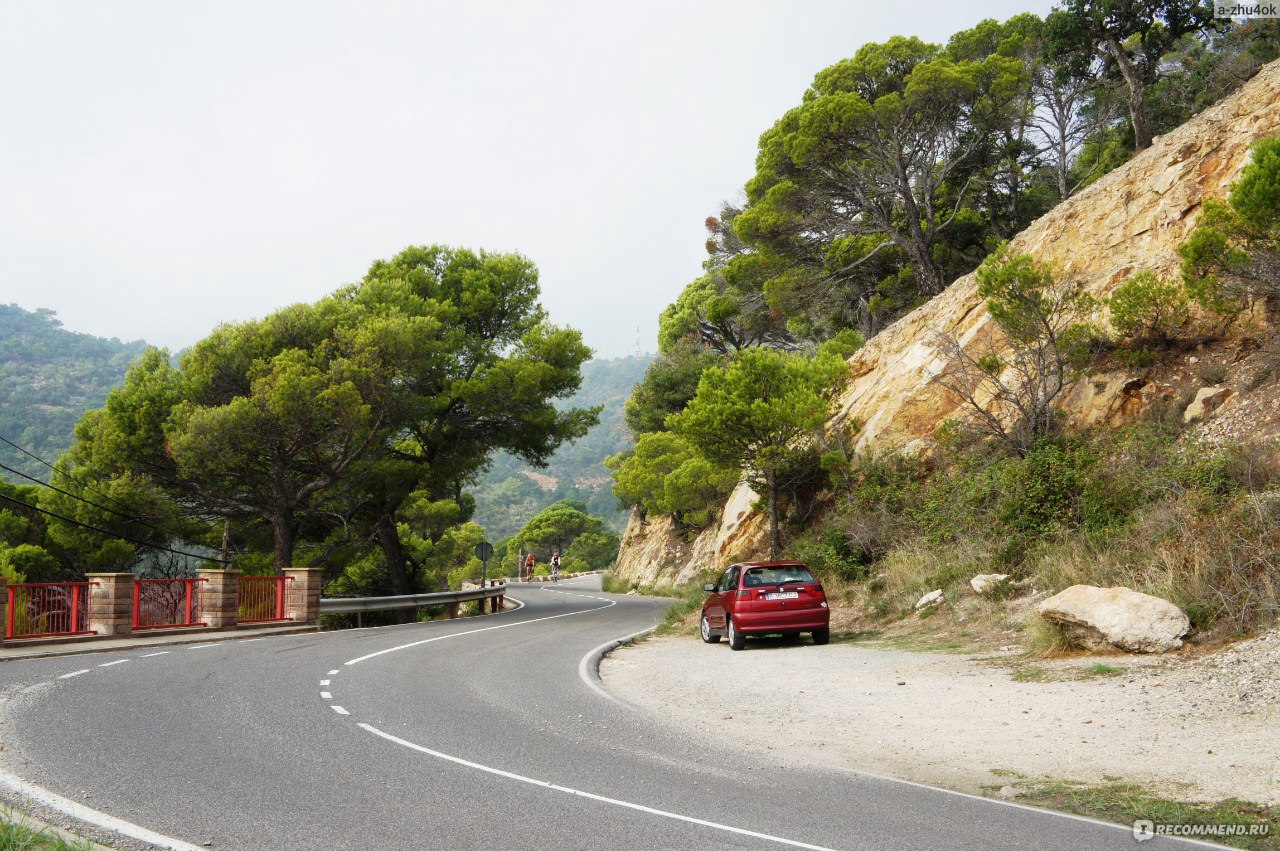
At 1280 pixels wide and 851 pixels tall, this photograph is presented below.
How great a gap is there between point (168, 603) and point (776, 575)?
1463 centimetres

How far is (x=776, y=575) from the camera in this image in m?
15.9

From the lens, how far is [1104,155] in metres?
30.4

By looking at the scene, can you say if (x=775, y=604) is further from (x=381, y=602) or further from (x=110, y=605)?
(x=381, y=602)

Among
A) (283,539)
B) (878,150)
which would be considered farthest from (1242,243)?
(283,539)

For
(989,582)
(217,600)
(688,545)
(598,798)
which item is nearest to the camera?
(598,798)

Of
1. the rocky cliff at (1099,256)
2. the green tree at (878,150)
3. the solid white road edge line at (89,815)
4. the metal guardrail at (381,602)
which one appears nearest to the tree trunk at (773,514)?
the rocky cliff at (1099,256)

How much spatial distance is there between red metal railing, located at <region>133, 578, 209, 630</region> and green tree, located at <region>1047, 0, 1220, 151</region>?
2868 centimetres

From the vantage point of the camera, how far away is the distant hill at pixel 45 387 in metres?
95.3

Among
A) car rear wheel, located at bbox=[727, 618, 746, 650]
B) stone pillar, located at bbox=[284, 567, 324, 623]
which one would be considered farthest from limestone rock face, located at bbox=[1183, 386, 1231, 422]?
stone pillar, located at bbox=[284, 567, 324, 623]

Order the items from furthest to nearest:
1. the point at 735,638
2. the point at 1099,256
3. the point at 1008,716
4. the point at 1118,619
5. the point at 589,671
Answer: the point at 1099,256 < the point at 735,638 < the point at 589,671 < the point at 1118,619 < the point at 1008,716

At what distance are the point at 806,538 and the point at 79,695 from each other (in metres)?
18.6

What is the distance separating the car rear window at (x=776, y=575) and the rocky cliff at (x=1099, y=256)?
25.1 ft

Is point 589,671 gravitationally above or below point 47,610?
below

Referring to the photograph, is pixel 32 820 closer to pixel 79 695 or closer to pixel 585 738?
pixel 585 738
